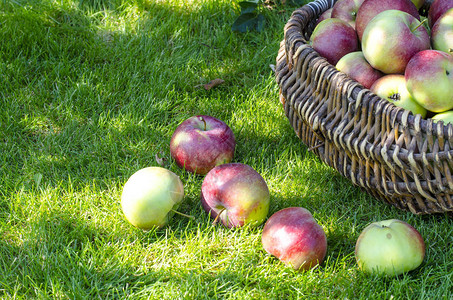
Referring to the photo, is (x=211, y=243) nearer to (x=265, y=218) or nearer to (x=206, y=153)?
(x=265, y=218)

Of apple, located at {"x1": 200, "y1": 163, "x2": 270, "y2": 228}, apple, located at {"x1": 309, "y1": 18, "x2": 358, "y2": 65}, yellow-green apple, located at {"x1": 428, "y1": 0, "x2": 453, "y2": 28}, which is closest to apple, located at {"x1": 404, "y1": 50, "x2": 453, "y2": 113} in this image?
apple, located at {"x1": 309, "y1": 18, "x2": 358, "y2": 65}

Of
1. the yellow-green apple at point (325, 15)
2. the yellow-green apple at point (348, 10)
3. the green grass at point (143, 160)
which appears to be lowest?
the green grass at point (143, 160)

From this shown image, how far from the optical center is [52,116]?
296cm

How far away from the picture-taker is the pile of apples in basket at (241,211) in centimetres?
199

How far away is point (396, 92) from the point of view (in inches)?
90.2

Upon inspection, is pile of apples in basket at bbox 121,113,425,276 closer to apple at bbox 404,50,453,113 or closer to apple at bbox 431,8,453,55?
apple at bbox 404,50,453,113

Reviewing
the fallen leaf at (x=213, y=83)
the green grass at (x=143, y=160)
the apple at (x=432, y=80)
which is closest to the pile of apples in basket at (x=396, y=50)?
the apple at (x=432, y=80)

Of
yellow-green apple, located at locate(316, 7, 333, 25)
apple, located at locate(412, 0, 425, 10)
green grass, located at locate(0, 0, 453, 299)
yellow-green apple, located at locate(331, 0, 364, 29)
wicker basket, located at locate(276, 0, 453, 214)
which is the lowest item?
green grass, located at locate(0, 0, 453, 299)

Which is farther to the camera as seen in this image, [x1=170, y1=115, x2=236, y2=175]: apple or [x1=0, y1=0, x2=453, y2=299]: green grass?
[x1=170, y1=115, x2=236, y2=175]: apple

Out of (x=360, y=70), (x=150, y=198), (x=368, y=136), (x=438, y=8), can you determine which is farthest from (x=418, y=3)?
(x=150, y=198)

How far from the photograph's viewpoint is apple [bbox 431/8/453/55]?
2400 millimetres

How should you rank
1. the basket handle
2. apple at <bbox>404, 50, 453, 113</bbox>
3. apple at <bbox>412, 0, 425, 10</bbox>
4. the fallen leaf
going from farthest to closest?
1. the fallen leaf
2. apple at <bbox>412, 0, 425, 10</bbox>
3. the basket handle
4. apple at <bbox>404, 50, 453, 113</bbox>

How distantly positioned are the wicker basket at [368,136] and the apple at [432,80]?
0.63 feet

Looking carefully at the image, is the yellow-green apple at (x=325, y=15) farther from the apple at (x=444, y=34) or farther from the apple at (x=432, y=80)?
the apple at (x=432, y=80)
